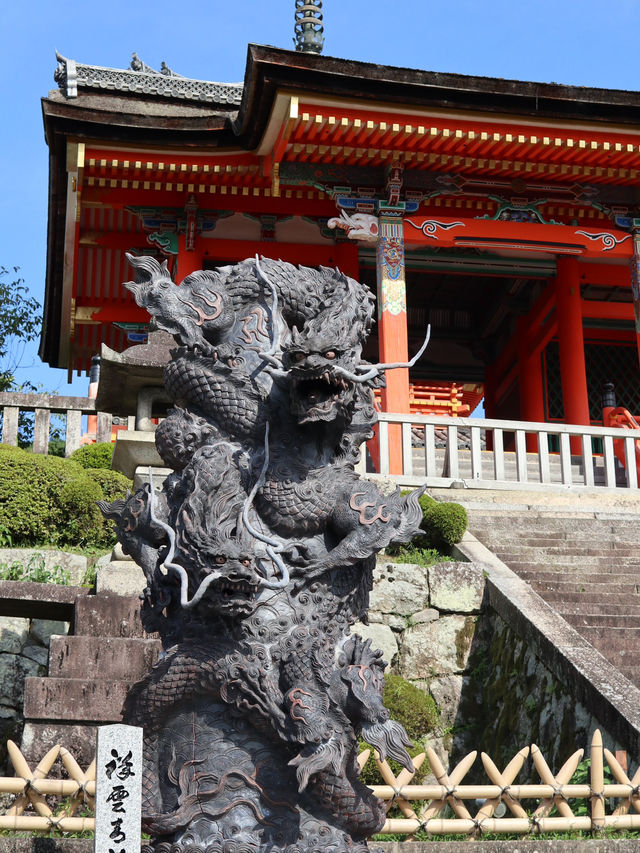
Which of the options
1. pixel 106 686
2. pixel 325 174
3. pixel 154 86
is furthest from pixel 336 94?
pixel 106 686

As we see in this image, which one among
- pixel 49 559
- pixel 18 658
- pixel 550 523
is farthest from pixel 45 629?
pixel 550 523

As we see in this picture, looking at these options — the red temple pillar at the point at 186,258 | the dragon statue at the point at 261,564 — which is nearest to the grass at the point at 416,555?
the dragon statue at the point at 261,564

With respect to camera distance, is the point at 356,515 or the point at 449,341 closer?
the point at 356,515

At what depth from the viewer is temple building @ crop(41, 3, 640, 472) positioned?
1226 centimetres

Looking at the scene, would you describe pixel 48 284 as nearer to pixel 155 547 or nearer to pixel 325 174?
pixel 325 174

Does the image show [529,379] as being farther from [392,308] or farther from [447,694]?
[447,694]

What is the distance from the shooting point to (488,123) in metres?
12.5

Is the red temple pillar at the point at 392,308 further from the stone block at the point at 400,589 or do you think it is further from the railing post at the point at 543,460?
the stone block at the point at 400,589

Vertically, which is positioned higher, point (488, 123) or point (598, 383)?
point (488, 123)

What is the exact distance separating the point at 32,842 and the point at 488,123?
9.92 metres

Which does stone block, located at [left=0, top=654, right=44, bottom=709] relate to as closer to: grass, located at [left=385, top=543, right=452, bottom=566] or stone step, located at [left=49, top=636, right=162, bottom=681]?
stone step, located at [left=49, top=636, right=162, bottom=681]

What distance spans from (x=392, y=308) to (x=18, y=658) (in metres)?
6.39

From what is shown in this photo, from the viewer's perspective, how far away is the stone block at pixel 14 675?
766 cm

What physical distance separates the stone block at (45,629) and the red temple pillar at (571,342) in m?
8.07
